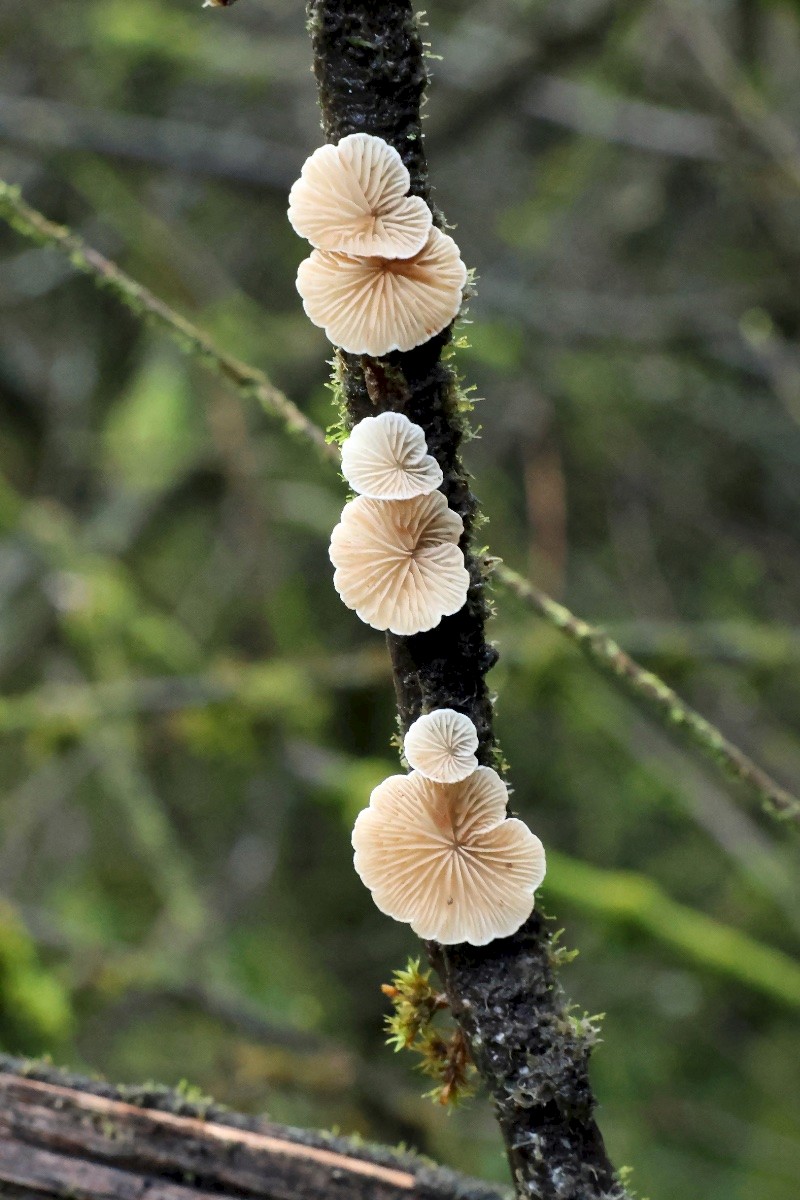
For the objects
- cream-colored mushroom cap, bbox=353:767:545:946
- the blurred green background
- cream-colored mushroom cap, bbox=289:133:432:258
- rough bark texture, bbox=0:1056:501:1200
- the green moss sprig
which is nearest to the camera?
cream-colored mushroom cap, bbox=289:133:432:258

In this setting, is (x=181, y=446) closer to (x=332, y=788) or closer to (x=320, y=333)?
(x=320, y=333)

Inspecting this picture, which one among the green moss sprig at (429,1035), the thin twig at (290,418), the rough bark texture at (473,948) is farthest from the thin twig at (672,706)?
the green moss sprig at (429,1035)

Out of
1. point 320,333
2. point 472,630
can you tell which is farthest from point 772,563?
point 472,630

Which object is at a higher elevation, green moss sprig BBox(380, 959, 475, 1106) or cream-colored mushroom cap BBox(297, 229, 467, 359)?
cream-colored mushroom cap BBox(297, 229, 467, 359)

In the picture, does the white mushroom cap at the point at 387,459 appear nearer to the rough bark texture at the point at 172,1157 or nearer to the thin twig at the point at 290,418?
the thin twig at the point at 290,418

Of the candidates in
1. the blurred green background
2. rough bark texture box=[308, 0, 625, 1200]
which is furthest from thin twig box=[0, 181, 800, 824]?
the blurred green background

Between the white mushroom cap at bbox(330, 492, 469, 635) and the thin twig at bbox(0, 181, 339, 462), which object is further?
the thin twig at bbox(0, 181, 339, 462)

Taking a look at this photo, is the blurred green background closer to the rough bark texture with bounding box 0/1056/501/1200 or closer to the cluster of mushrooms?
the rough bark texture with bounding box 0/1056/501/1200
